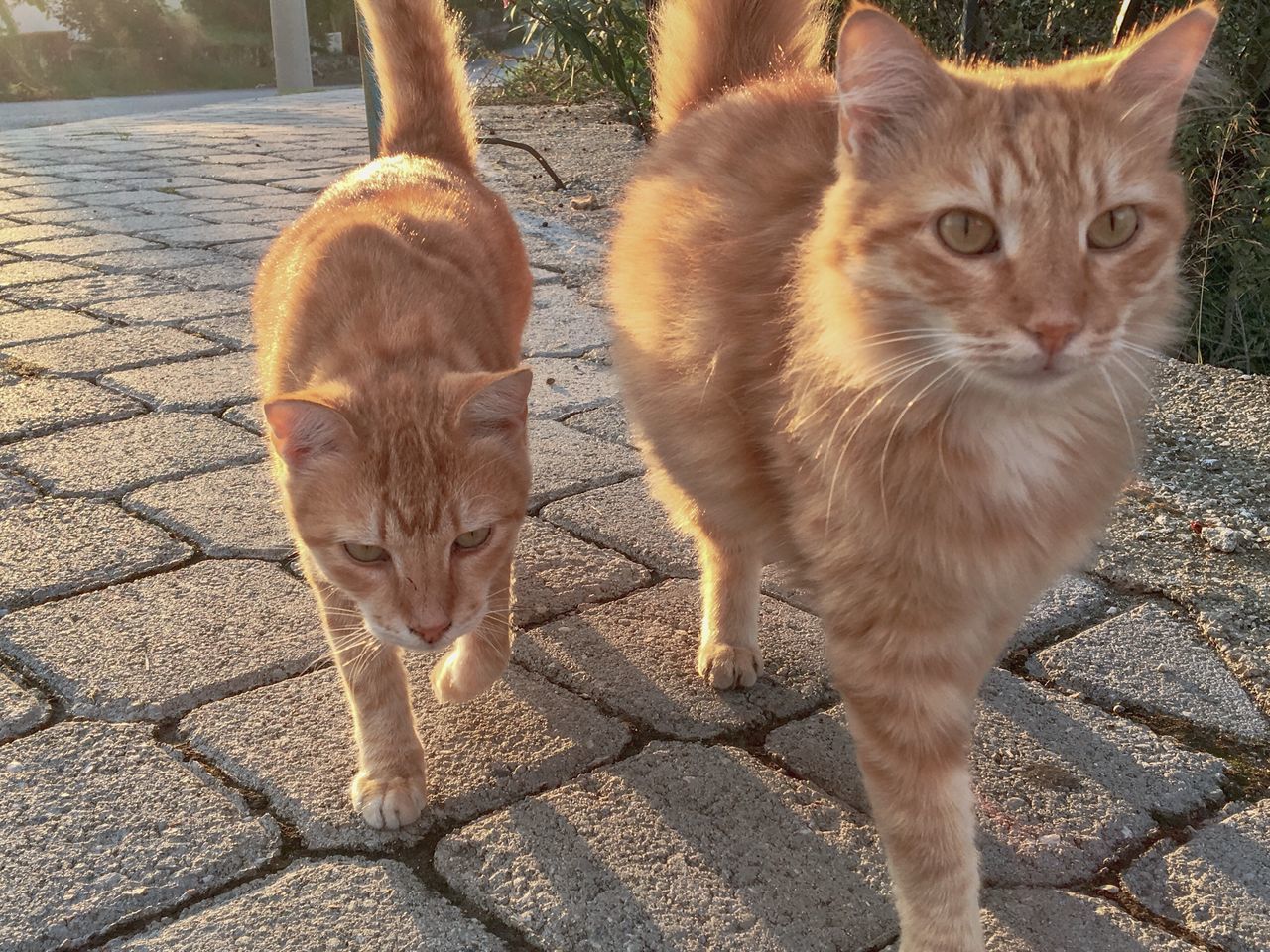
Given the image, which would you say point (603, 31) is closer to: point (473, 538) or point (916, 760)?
point (473, 538)

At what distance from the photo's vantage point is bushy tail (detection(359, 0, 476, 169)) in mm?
3080

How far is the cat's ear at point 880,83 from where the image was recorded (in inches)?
69.6

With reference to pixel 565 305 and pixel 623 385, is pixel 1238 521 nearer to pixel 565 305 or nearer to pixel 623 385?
pixel 623 385

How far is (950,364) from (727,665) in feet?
3.00

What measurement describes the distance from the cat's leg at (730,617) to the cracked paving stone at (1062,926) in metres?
0.71

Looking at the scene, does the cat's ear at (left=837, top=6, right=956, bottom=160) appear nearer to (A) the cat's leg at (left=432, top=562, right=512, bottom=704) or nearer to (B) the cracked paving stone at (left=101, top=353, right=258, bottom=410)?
(A) the cat's leg at (left=432, top=562, right=512, bottom=704)

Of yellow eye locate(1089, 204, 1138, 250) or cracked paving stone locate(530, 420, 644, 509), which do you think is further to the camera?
cracked paving stone locate(530, 420, 644, 509)

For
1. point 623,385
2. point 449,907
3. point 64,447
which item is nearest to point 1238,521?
point 623,385

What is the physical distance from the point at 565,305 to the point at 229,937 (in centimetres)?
333

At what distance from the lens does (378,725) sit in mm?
2053

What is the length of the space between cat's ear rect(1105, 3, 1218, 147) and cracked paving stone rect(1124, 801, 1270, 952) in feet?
3.72

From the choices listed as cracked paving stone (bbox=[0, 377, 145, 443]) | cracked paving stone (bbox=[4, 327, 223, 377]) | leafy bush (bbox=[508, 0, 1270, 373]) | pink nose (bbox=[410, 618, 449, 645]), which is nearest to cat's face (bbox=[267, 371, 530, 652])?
pink nose (bbox=[410, 618, 449, 645])

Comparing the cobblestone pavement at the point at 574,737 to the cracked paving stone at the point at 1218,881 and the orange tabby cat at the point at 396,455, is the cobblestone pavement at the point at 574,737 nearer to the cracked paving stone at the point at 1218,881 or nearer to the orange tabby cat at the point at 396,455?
the cracked paving stone at the point at 1218,881

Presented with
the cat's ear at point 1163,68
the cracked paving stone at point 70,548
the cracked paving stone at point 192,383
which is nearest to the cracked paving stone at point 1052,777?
the cat's ear at point 1163,68
